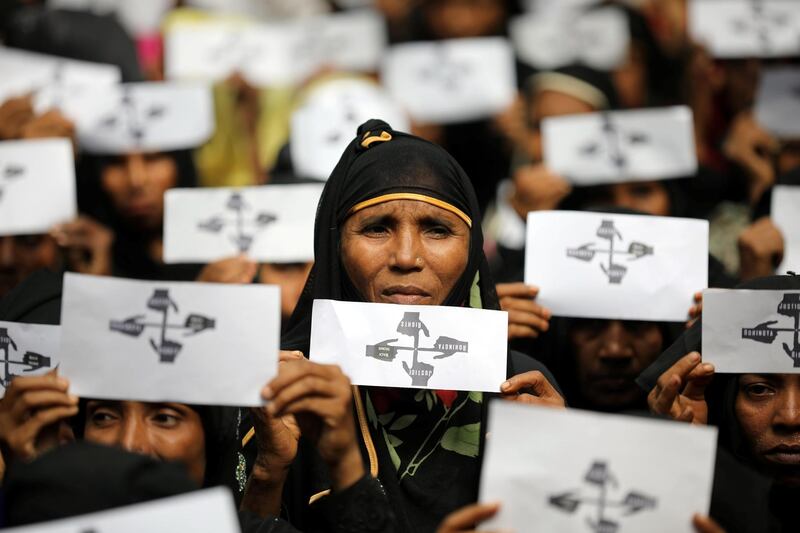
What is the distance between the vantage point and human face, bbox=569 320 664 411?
16.4 feet

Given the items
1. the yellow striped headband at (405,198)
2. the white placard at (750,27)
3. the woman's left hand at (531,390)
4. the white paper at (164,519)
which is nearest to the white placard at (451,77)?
the white placard at (750,27)

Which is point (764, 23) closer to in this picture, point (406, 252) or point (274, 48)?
point (274, 48)

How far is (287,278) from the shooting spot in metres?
5.85

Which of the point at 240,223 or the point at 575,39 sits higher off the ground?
the point at 575,39

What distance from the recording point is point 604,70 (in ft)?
27.5

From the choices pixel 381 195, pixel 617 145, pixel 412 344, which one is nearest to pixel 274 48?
pixel 617 145

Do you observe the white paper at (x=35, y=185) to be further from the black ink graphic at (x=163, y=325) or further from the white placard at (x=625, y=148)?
the black ink graphic at (x=163, y=325)

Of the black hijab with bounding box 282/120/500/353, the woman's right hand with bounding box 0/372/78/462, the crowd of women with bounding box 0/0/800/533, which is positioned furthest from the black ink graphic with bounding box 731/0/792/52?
the woman's right hand with bounding box 0/372/78/462

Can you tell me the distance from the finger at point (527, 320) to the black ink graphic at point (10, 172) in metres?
2.45

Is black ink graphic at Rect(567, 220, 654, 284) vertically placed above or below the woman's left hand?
above

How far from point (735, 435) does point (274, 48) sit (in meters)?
5.13

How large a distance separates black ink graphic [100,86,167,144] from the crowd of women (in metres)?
0.13

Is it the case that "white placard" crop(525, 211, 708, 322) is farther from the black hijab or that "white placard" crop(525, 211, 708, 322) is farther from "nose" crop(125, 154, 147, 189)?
"nose" crop(125, 154, 147, 189)

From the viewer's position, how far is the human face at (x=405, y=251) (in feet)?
13.6
